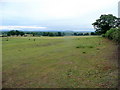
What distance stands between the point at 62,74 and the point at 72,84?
809mm

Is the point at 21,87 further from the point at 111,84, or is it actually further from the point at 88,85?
the point at 111,84

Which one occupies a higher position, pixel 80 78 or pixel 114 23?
pixel 114 23

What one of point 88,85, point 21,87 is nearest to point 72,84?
point 88,85

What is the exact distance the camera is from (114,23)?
3038 cm

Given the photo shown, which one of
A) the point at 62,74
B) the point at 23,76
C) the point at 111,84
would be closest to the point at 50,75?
the point at 62,74

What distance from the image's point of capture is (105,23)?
1216 inches

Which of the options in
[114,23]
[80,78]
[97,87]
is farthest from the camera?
[114,23]

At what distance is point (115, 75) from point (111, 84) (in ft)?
2.10

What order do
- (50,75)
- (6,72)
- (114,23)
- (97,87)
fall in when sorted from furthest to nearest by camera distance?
1. (114,23)
2. (6,72)
3. (50,75)
4. (97,87)

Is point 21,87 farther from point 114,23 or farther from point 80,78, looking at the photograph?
point 114,23

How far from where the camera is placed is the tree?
30.2 meters

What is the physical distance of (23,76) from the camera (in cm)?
401

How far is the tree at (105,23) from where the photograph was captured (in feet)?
99.0

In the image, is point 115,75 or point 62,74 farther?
point 62,74
